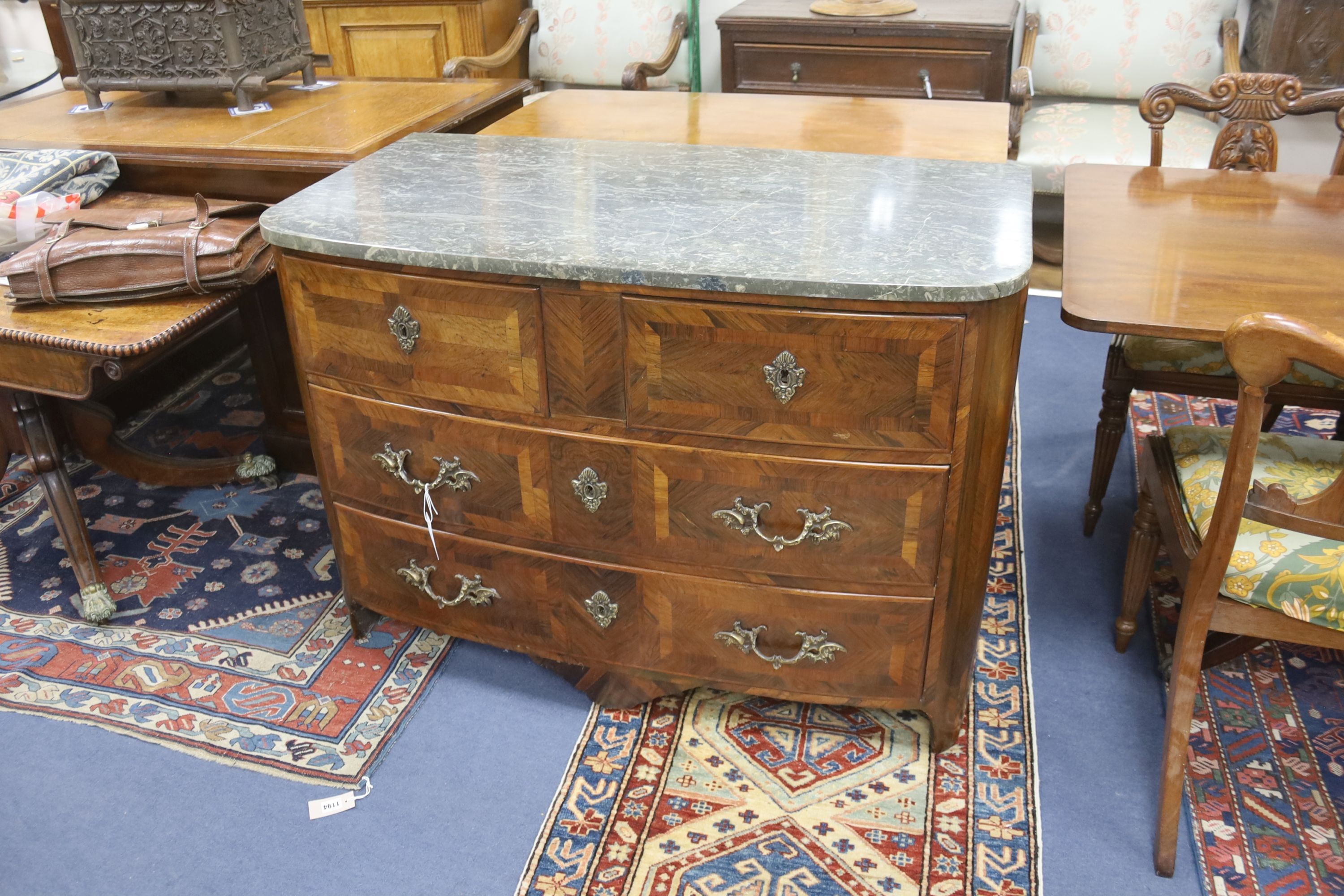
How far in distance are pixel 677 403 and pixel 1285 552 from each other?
886mm

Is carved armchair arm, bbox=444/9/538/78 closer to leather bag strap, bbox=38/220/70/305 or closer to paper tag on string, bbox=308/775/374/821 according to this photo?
leather bag strap, bbox=38/220/70/305

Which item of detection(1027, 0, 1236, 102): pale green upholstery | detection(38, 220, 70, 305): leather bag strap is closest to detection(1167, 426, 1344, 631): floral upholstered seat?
detection(38, 220, 70, 305): leather bag strap

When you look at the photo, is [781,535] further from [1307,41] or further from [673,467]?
[1307,41]

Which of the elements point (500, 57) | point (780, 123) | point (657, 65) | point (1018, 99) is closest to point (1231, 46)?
point (1018, 99)

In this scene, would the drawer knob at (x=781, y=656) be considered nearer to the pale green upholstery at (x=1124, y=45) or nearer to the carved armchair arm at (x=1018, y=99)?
the carved armchair arm at (x=1018, y=99)

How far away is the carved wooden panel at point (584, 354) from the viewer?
1.50 metres

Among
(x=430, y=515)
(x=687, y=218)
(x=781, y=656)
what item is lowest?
(x=781, y=656)

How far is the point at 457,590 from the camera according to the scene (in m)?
1.89

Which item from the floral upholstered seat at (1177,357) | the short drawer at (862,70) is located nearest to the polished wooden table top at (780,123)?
the floral upholstered seat at (1177,357)

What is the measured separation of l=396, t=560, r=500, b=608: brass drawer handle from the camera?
185cm

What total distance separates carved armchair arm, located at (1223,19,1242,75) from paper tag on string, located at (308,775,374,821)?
3347 mm

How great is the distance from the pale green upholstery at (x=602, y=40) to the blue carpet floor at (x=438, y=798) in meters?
2.66

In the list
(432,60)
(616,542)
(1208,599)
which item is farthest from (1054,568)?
(432,60)

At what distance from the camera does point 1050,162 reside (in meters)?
3.29
